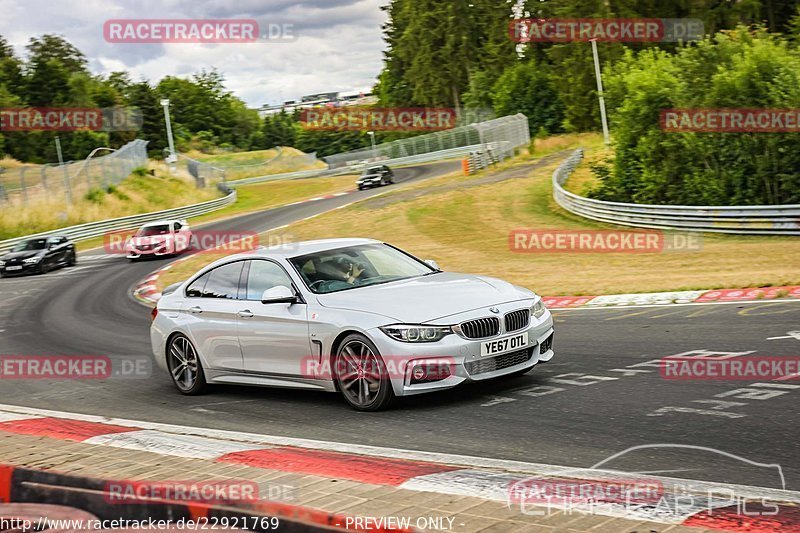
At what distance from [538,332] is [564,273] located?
39.8 ft

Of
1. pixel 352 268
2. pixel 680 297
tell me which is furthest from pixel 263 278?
pixel 680 297

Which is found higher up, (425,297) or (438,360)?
(425,297)

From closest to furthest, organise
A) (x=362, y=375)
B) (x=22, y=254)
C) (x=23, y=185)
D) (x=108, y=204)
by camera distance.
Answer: (x=362, y=375)
(x=22, y=254)
(x=23, y=185)
(x=108, y=204)

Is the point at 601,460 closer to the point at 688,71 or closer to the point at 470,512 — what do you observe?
the point at 470,512

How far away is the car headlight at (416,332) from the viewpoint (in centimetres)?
844

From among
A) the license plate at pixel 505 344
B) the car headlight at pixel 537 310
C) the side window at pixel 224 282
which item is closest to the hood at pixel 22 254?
the side window at pixel 224 282

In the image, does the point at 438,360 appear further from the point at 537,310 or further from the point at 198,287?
the point at 198,287

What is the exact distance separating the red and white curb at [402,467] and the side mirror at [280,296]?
138 cm

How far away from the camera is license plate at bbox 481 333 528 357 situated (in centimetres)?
862

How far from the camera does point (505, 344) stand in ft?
28.8

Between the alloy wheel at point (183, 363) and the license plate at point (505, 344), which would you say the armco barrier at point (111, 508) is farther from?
the alloy wheel at point (183, 363)

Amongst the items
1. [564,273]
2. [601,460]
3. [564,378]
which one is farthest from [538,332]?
[564,273]

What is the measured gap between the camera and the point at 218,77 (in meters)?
164

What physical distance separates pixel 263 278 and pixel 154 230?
27401 millimetres
